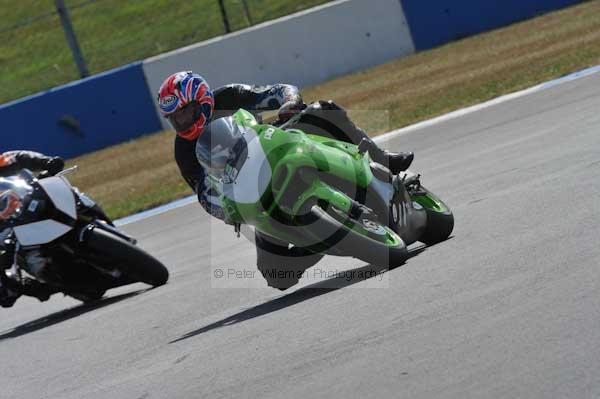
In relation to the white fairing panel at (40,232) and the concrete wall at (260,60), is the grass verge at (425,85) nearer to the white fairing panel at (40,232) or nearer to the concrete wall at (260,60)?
the concrete wall at (260,60)

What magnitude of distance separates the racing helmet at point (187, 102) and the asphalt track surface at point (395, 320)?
1.16 m

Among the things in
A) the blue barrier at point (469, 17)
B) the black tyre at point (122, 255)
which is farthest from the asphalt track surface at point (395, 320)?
the blue barrier at point (469, 17)

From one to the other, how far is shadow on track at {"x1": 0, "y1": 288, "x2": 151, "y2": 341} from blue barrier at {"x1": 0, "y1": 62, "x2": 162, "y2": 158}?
10.9 metres

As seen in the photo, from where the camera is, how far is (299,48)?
2038 cm

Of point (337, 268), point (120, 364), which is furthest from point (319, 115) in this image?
point (120, 364)

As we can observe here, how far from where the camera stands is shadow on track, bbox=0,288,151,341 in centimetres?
883

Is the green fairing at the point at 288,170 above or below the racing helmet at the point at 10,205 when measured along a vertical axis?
above

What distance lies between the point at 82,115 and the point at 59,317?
1133cm

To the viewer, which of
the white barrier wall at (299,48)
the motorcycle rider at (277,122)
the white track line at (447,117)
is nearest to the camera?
the motorcycle rider at (277,122)

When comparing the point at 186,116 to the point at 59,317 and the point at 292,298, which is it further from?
the point at 59,317

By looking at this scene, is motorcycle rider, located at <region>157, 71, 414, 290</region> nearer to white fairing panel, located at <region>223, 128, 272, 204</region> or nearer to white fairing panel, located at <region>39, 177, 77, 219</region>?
white fairing panel, located at <region>223, 128, 272, 204</region>

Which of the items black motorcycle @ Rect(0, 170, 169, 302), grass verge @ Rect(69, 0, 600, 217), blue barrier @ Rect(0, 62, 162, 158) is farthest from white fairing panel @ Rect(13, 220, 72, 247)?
blue barrier @ Rect(0, 62, 162, 158)

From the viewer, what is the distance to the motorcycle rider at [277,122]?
735cm

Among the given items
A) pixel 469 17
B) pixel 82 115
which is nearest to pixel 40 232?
pixel 82 115
